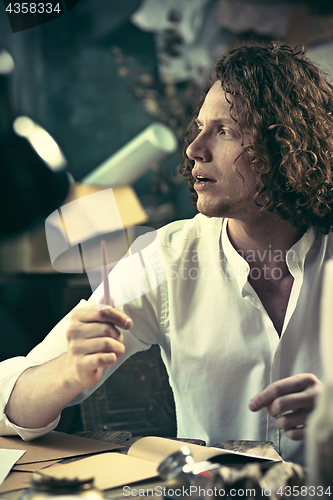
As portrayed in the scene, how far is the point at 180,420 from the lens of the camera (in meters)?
0.82

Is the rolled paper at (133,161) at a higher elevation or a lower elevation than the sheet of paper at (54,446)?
higher

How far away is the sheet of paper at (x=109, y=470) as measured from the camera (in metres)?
0.44

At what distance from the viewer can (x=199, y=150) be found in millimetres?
769

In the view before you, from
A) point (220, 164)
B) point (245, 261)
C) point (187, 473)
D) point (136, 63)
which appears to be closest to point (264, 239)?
point (245, 261)

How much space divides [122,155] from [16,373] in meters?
0.44

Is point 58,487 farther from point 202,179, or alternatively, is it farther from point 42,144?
point 202,179

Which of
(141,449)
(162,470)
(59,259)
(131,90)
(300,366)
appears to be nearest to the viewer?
(162,470)

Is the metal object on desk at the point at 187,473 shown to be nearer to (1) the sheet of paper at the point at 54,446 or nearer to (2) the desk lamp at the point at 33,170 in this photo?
(1) the sheet of paper at the point at 54,446

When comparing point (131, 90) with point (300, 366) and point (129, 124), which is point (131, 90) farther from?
point (300, 366)

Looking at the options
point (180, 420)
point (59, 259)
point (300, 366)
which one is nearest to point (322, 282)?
point (300, 366)

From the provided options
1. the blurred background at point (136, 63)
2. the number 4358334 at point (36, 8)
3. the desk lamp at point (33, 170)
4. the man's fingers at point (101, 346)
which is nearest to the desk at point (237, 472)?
the man's fingers at point (101, 346)

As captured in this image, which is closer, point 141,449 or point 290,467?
point 290,467

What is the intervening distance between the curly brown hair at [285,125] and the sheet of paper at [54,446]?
19.3 inches

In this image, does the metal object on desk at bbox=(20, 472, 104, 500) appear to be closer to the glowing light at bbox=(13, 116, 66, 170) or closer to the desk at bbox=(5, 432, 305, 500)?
the desk at bbox=(5, 432, 305, 500)
